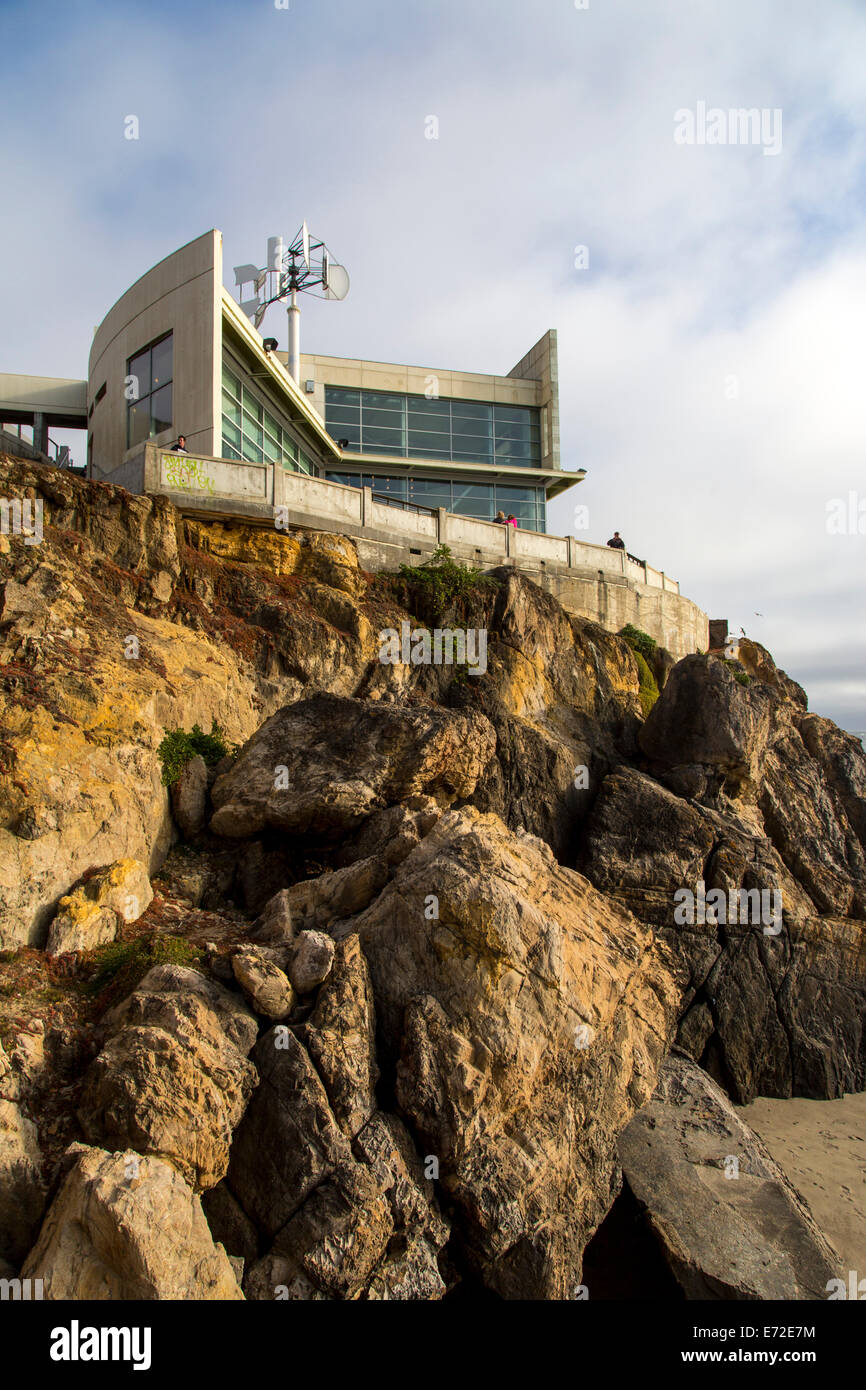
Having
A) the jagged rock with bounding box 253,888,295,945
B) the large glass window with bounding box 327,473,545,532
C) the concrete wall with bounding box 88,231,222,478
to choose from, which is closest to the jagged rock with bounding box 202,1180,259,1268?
the jagged rock with bounding box 253,888,295,945

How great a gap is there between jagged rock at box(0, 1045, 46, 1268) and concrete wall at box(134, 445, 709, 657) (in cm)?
1293

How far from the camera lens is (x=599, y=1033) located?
8805 mm

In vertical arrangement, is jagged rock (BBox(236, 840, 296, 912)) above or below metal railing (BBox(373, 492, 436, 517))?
below

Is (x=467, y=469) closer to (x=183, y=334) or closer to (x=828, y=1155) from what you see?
(x=183, y=334)

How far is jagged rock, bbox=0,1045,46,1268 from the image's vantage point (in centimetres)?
598

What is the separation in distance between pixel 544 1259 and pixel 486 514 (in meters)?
29.3

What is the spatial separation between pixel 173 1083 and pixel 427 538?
16.1 metres

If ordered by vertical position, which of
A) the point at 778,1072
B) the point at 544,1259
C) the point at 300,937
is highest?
the point at 300,937

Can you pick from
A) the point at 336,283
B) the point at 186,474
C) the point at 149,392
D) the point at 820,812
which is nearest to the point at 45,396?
the point at 149,392

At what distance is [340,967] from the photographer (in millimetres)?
7961

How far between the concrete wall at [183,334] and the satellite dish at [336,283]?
983 centimetres

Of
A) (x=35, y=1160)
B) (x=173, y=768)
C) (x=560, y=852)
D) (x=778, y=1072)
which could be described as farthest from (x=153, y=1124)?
(x=778, y=1072)

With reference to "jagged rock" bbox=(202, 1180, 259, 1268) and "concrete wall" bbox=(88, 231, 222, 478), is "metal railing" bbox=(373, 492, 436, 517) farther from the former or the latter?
"jagged rock" bbox=(202, 1180, 259, 1268)

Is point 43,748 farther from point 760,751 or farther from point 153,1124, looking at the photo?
point 760,751
